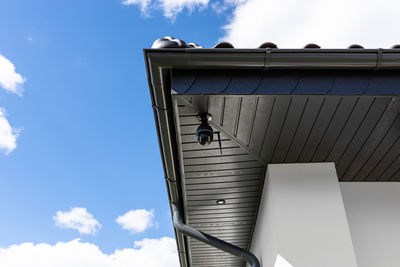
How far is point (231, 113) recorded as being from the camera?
271 centimetres

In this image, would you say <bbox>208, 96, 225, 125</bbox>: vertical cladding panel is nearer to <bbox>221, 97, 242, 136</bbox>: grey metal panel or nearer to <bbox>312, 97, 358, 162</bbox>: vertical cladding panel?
<bbox>221, 97, 242, 136</bbox>: grey metal panel

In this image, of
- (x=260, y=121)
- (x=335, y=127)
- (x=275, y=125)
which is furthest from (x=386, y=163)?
A: (x=260, y=121)

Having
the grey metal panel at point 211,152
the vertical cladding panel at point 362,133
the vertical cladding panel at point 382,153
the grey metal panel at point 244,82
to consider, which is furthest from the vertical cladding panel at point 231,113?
the vertical cladding panel at point 382,153

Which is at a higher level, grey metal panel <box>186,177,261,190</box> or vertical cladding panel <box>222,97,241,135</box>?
vertical cladding panel <box>222,97,241,135</box>

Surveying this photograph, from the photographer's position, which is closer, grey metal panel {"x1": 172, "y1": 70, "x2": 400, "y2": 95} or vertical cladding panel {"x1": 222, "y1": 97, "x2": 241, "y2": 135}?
grey metal panel {"x1": 172, "y1": 70, "x2": 400, "y2": 95}

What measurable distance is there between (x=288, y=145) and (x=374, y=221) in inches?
49.7

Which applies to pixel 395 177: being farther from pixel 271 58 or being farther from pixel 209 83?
pixel 209 83

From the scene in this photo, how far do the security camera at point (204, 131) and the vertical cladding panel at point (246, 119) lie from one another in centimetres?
25

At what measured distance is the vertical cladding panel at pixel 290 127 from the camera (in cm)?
258

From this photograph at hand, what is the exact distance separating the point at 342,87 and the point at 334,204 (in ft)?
3.80

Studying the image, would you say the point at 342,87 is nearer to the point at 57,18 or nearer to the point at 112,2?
the point at 112,2

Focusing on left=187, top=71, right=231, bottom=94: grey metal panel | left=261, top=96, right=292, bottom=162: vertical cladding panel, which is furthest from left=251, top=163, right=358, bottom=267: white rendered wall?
left=187, top=71, right=231, bottom=94: grey metal panel

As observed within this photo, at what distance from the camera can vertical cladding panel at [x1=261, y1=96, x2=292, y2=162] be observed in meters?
2.57

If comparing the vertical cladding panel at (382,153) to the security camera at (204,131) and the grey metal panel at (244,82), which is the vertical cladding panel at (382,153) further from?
the security camera at (204,131)
